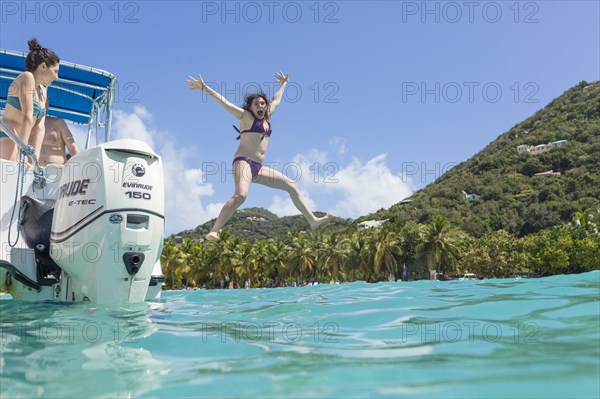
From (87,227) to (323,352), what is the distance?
399cm

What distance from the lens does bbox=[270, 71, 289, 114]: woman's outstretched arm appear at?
6.64 m

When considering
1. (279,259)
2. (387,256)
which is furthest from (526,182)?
(279,259)

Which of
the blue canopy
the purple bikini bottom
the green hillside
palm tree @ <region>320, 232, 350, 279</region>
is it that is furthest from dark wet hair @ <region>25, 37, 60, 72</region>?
the green hillside

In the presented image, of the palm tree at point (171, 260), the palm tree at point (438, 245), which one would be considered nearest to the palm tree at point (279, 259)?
the palm tree at point (171, 260)

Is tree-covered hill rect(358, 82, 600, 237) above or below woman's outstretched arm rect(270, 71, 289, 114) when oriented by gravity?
above

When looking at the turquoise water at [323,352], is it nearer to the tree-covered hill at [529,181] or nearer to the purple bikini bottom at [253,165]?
the purple bikini bottom at [253,165]

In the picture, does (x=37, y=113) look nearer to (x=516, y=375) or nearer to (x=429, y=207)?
(x=516, y=375)

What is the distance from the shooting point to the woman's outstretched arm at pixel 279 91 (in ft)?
21.8

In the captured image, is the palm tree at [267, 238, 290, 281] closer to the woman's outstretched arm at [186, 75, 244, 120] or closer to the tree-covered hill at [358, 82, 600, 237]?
the tree-covered hill at [358, 82, 600, 237]

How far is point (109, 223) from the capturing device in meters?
6.06

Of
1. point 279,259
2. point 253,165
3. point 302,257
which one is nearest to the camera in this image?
point 253,165

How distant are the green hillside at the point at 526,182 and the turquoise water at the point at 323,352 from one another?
190ft

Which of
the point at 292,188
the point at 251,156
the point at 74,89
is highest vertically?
the point at 74,89

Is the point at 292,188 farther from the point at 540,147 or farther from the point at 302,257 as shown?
the point at 540,147
